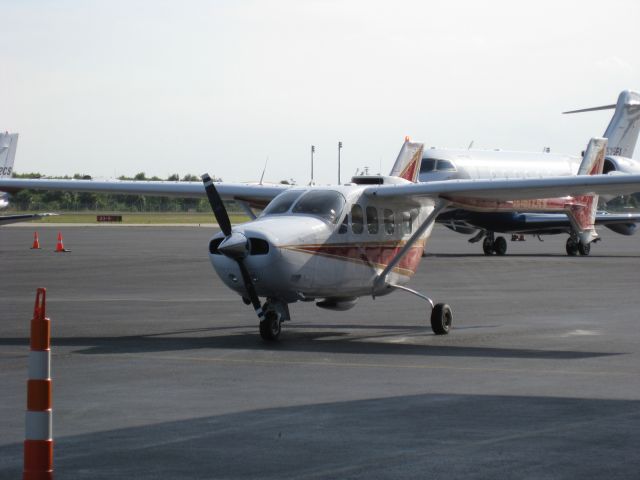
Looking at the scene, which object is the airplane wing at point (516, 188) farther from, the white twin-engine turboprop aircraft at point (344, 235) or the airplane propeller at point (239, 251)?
the airplane propeller at point (239, 251)

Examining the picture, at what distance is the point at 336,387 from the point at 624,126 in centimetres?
4474

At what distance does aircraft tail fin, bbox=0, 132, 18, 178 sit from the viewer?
5775 cm

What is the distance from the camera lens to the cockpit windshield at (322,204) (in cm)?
1683

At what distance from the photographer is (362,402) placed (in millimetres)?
10898

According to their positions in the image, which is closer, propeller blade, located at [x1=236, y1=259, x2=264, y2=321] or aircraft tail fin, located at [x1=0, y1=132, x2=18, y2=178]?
propeller blade, located at [x1=236, y1=259, x2=264, y2=321]

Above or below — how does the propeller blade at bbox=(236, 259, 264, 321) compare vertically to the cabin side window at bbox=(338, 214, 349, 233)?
below

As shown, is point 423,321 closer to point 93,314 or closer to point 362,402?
point 93,314

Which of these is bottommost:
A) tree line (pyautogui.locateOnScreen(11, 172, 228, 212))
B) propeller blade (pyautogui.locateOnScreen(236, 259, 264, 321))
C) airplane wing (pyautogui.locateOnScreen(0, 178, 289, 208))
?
tree line (pyautogui.locateOnScreen(11, 172, 228, 212))

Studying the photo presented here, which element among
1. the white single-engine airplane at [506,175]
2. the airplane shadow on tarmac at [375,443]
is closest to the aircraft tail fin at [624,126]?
the white single-engine airplane at [506,175]

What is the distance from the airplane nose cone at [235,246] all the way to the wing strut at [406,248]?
2976 millimetres

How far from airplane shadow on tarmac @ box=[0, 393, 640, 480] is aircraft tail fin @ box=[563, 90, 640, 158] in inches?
1749

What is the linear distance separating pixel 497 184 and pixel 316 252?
2.94 m

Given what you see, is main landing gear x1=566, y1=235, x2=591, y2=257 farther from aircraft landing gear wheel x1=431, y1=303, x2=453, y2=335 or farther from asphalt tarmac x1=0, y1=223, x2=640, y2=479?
aircraft landing gear wheel x1=431, y1=303, x2=453, y2=335

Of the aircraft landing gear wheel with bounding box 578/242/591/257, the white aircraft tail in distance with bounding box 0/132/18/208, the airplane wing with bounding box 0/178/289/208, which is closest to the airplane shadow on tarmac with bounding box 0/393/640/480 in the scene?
the airplane wing with bounding box 0/178/289/208
